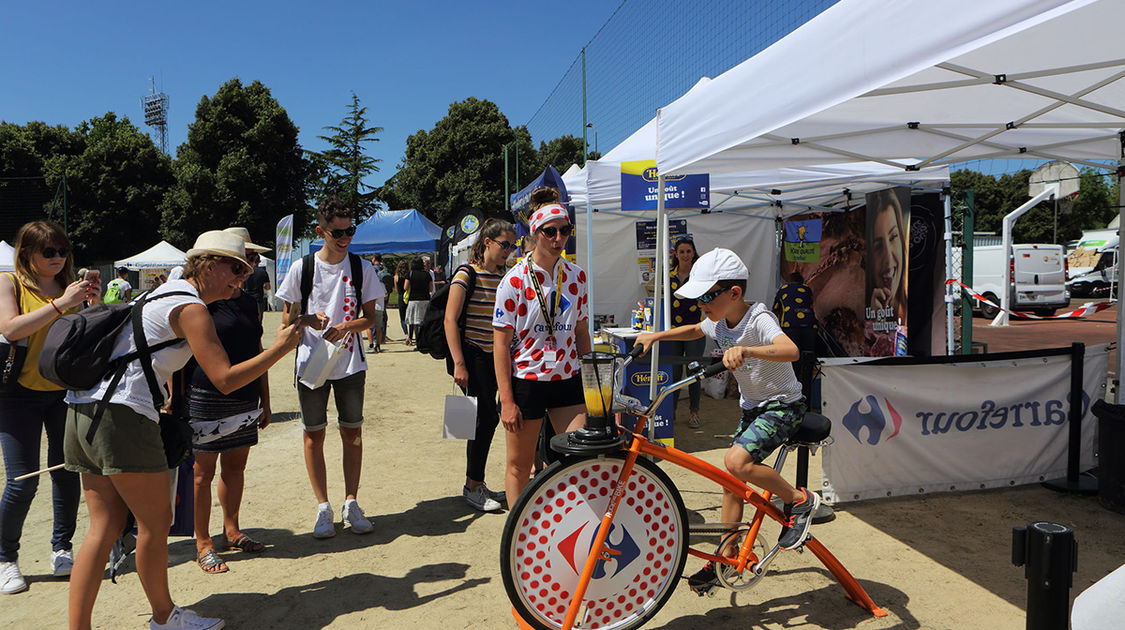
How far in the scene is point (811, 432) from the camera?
3.06m

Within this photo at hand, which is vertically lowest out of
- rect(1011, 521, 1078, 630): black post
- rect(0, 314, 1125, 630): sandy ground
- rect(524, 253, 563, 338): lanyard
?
rect(0, 314, 1125, 630): sandy ground

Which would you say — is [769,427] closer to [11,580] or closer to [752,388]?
[752,388]

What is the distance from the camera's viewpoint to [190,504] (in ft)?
10.9

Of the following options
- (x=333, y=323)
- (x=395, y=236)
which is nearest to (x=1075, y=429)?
(x=333, y=323)

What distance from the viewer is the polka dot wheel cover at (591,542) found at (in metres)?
2.53

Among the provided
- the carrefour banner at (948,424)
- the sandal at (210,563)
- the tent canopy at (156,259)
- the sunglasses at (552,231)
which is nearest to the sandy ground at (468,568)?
the sandal at (210,563)

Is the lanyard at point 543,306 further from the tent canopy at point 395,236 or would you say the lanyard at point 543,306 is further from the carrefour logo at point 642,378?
the tent canopy at point 395,236

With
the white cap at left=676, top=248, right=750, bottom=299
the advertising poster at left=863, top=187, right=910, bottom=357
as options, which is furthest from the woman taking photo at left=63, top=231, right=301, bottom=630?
the advertising poster at left=863, top=187, right=910, bottom=357

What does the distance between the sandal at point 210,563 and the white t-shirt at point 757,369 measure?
2.85 metres

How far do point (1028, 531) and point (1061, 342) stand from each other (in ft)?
51.5

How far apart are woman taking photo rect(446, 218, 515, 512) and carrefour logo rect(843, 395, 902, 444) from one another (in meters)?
2.41

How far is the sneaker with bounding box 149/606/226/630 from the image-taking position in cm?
277

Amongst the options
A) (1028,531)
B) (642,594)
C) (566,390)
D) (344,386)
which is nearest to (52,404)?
→ (344,386)

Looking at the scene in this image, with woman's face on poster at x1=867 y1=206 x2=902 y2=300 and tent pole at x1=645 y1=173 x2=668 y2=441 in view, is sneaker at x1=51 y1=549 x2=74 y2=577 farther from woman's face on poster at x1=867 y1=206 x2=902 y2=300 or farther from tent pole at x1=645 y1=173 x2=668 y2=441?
woman's face on poster at x1=867 y1=206 x2=902 y2=300
